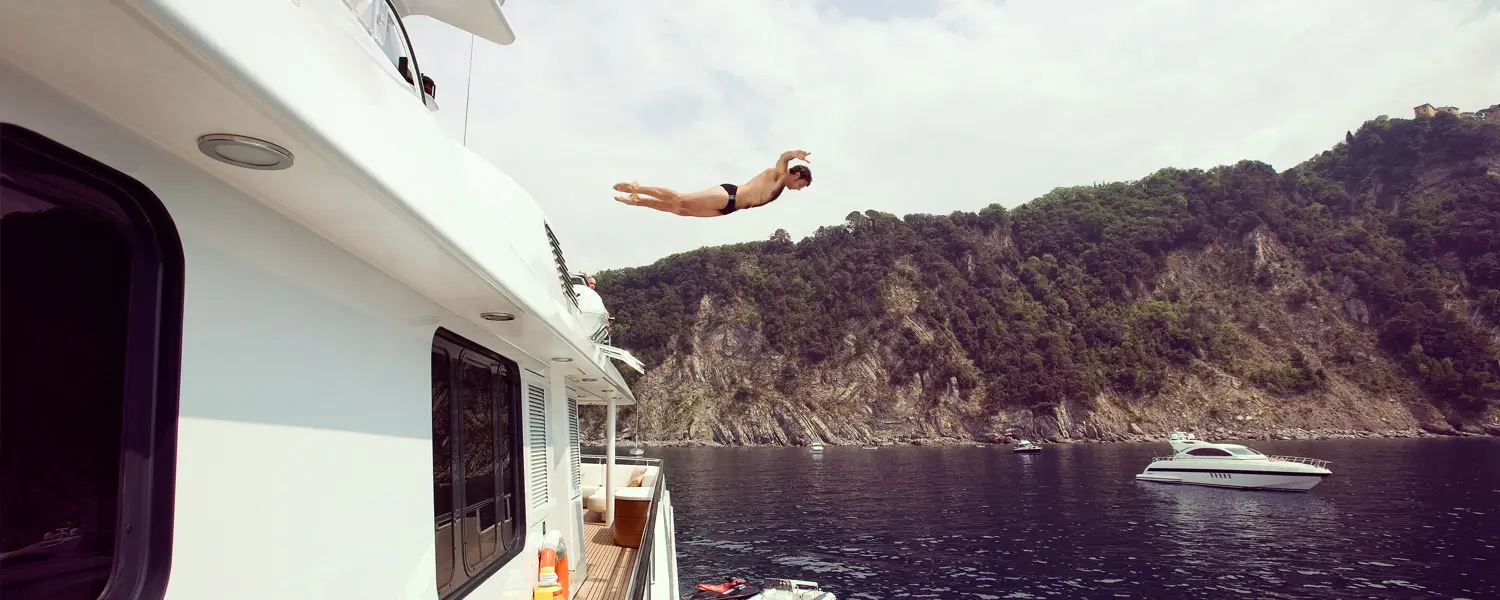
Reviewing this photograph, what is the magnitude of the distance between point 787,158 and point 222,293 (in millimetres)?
2999

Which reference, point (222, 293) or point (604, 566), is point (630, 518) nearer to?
point (604, 566)

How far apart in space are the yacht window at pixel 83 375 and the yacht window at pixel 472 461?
1803 mm

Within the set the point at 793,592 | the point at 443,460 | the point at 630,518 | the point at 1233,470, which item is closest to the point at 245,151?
the point at 443,460

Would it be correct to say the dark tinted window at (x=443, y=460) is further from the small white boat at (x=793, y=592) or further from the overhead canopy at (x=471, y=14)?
the small white boat at (x=793, y=592)

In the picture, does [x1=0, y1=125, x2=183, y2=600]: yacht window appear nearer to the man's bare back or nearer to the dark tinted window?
the dark tinted window

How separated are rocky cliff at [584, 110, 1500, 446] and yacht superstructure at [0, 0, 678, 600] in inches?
3358

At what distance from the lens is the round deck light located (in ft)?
5.12

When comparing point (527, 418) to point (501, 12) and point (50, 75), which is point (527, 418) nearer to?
point (501, 12)

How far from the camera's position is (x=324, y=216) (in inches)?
83.7

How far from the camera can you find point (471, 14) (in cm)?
532

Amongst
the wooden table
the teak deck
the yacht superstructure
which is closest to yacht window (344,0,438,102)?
the yacht superstructure

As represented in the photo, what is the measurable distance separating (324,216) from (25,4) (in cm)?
113

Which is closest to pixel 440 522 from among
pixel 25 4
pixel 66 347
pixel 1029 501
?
pixel 66 347

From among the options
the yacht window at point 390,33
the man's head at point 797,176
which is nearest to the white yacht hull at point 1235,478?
the man's head at point 797,176
